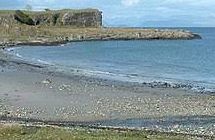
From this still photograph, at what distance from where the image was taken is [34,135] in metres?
16.9

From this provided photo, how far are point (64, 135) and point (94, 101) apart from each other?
13.8 metres

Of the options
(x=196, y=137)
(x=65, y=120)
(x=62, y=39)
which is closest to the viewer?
(x=196, y=137)

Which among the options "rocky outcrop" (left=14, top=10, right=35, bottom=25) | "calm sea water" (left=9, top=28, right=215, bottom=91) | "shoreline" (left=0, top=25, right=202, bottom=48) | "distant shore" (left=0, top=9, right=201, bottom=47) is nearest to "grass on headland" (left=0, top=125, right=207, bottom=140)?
"calm sea water" (left=9, top=28, right=215, bottom=91)

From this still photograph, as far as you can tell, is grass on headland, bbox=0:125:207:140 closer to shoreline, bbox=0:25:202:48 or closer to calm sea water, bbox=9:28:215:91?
calm sea water, bbox=9:28:215:91

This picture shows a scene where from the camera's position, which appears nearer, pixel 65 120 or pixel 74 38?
pixel 65 120

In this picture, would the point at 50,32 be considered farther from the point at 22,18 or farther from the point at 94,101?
the point at 94,101

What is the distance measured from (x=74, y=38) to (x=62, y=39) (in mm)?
6773

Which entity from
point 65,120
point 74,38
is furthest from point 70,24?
point 65,120

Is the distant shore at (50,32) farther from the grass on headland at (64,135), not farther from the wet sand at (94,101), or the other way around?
the grass on headland at (64,135)

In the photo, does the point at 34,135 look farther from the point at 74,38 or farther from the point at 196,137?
the point at 74,38

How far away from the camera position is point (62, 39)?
143 m

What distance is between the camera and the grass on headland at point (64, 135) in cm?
1652

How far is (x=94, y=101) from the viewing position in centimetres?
3072

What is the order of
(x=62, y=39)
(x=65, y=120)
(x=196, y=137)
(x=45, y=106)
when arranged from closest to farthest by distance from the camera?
(x=196, y=137) → (x=65, y=120) → (x=45, y=106) → (x=62, y=39)
